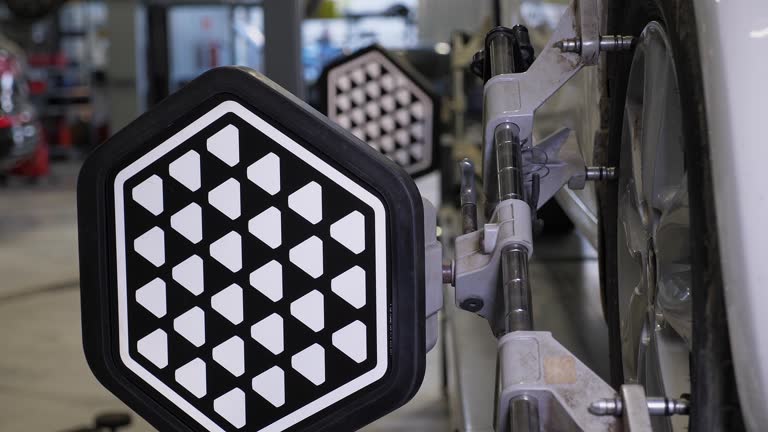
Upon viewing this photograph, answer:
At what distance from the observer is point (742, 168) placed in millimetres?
729

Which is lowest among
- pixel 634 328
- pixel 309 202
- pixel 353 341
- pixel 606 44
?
pixel 634 328

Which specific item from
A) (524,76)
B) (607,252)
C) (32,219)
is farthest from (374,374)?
(32,219)

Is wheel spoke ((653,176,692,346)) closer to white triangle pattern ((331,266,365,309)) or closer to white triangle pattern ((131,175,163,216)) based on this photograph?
white triangle pattern ((331,266,365,309))

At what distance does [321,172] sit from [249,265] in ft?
0.31

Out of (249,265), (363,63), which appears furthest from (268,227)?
(363,63)

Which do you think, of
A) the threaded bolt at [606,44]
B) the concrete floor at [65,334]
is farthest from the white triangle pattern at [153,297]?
the concrete floor at [65,334]

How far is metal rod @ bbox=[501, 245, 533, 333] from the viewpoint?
771mm

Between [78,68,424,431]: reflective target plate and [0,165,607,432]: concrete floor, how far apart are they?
1154 millimetres

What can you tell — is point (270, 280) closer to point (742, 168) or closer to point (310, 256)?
point (310, 256)

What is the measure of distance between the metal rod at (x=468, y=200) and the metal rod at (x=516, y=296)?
0.14 metres

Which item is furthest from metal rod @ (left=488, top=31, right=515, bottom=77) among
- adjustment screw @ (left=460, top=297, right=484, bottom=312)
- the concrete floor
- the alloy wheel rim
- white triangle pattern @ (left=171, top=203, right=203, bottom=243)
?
the concrete floor

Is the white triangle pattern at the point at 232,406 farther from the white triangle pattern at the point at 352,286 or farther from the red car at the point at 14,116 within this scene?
the red car at the point at 14,116

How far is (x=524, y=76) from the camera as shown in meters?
1.03

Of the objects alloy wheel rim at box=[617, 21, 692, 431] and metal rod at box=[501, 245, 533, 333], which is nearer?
metal rod at box=[501, 245, 533, 333]
